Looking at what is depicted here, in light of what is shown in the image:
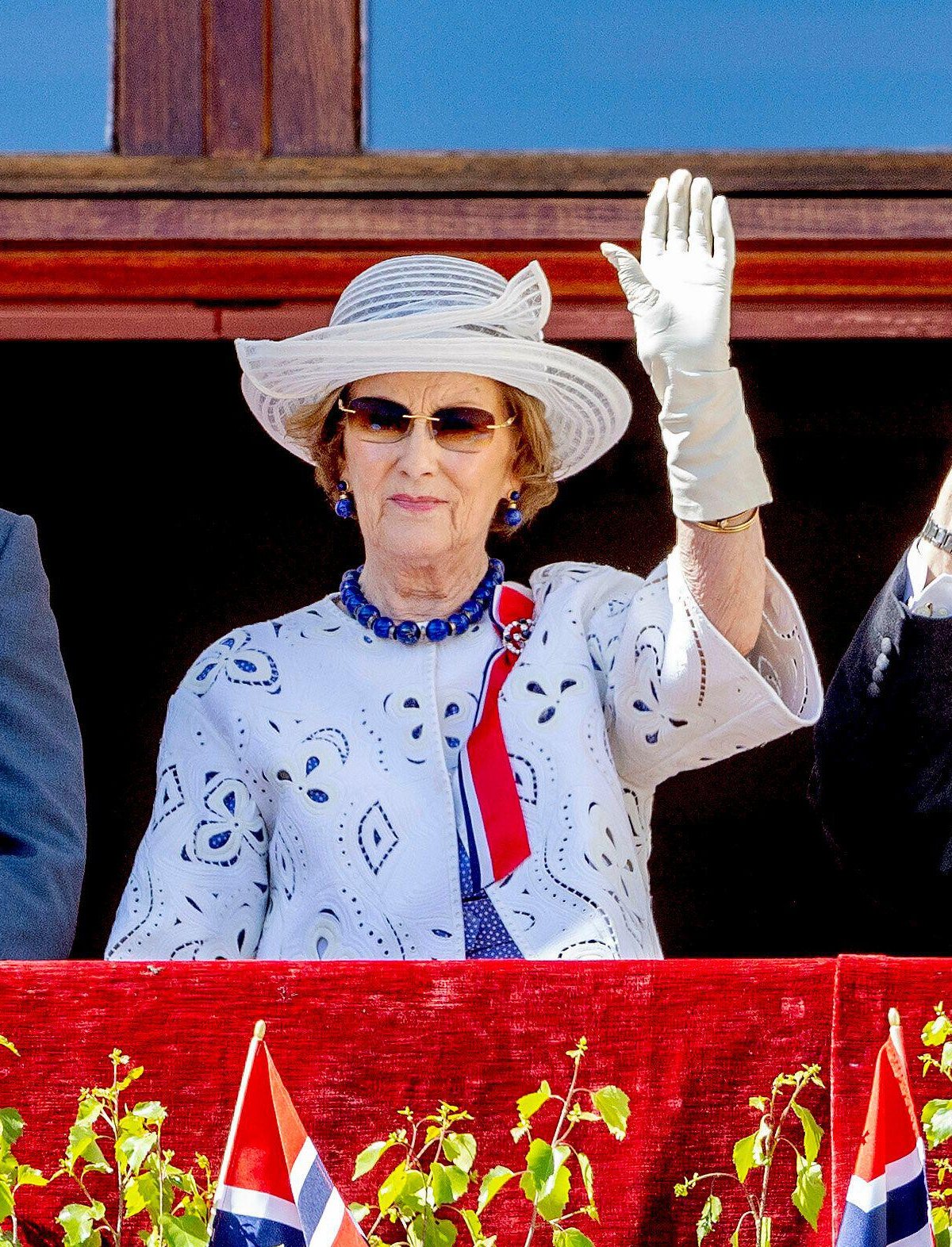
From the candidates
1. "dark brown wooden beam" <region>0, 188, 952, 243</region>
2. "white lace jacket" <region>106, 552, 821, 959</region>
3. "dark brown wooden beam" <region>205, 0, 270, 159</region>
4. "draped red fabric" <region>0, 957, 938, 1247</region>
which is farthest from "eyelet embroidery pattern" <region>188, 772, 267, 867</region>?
"dark brown wooden beam" <region>205, 0, 270, 159</region>

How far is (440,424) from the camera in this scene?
8.07 ft

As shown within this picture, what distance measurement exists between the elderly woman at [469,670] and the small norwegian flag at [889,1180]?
2.03ft

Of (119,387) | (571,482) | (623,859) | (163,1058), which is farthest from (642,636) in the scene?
(119,387)

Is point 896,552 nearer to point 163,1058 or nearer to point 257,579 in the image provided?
point 257,579

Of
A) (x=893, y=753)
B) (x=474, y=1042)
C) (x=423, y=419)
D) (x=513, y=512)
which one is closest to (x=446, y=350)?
(x=423, y=419)

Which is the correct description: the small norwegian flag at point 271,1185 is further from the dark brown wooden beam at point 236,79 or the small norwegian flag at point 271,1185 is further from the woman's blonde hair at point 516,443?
the dark brown wooden beam at point 236,79

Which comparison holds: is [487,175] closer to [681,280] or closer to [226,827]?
[681,280]

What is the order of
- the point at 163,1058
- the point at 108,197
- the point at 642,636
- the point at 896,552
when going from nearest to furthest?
the point at 163,1058
the point at 642,636
the point at 108,197
the point at 896,552

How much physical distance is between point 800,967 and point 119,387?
2.27m

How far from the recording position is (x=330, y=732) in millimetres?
2391

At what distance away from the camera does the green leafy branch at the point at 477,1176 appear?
5.20ft

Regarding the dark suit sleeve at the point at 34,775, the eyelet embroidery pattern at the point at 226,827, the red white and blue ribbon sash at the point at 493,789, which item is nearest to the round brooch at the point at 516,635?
the red white and blue ribbon sash at the point at 493,789

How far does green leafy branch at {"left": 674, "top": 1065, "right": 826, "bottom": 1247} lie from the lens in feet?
5.32

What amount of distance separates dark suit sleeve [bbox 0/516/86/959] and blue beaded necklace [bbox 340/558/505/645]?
0.36 m
